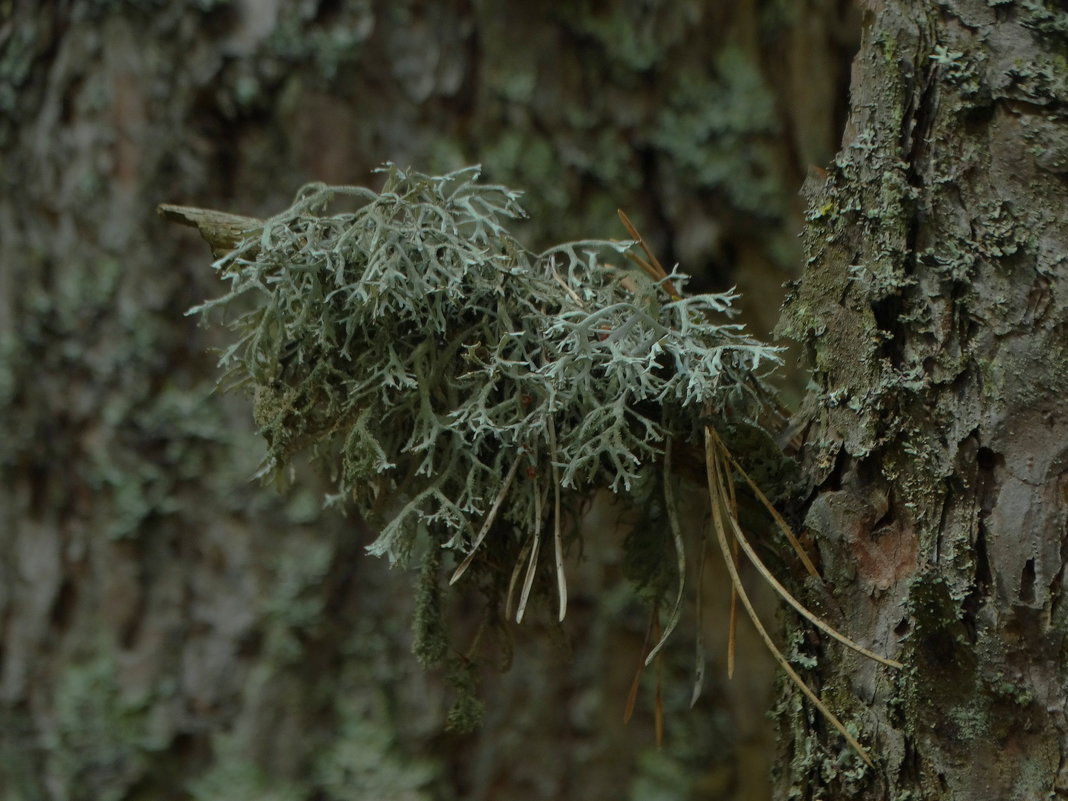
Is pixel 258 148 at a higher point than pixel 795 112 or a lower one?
lower

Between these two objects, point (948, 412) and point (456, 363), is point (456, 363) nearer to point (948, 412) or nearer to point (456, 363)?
point (456, 363)

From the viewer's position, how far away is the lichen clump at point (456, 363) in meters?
0.58

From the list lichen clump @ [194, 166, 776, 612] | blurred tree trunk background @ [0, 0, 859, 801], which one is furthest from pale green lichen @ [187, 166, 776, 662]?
blurred tree trunk background @ [0, 0, 859, 801]

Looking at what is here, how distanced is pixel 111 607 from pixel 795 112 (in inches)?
54.0

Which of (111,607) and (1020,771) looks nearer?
(1020,771)

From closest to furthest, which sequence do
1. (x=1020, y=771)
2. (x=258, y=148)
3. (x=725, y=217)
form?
(x=1020, y=771)
(x=258, y=148)
(x=725, y=217)

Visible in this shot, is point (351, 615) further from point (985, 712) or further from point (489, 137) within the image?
point (985, 712)

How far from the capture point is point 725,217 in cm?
159

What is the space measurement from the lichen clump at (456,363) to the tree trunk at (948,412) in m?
0.08

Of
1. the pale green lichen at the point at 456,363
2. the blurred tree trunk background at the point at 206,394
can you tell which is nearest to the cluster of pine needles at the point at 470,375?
the pale green lichen at the point at 456,363

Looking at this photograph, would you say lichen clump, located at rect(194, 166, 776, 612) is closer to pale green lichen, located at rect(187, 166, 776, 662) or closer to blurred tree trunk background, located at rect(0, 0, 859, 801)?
pale green lichen, located at rect(187, 166, 776, 662)

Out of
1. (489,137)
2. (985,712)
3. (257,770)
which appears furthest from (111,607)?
(985,712)

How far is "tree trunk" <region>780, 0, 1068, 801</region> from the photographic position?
531 mm

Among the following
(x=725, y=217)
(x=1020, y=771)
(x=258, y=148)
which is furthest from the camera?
(x=725, y=217)
